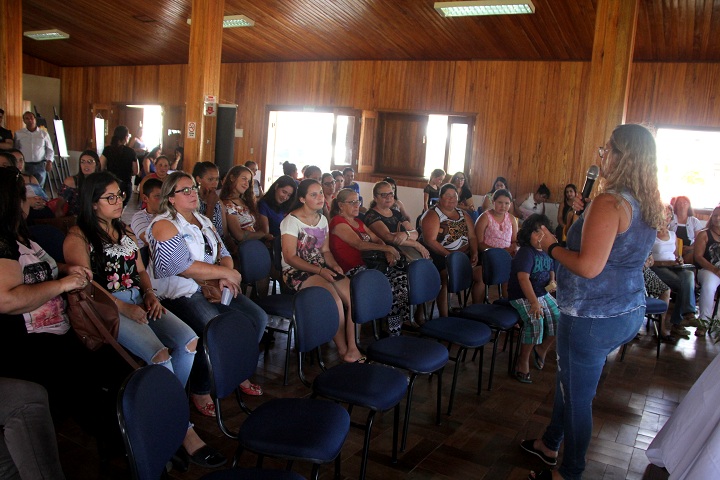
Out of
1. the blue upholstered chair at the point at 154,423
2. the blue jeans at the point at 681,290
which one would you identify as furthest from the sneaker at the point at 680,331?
the blue upholstered chair at the point at 154,423

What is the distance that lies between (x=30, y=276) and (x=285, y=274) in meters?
1.97

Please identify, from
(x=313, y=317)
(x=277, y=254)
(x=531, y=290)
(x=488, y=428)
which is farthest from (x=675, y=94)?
(x=313, y=317)

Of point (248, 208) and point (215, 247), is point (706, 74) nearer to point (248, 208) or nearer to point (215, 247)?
point (248, 208)

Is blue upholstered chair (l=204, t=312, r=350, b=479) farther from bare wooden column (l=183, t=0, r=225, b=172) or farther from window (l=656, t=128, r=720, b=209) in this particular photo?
window (l=656, t=128, r=720, b=209)

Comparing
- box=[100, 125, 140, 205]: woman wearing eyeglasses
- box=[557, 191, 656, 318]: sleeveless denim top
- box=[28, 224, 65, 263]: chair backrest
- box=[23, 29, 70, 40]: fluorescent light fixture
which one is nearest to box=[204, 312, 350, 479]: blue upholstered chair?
box=[557, 191, 656, 318]: sleeveless denim top

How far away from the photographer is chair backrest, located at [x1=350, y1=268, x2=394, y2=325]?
3098mm

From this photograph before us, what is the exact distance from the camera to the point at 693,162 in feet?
27.8

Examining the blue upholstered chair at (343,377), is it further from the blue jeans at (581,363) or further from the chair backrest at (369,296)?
the blue jeans at (581,363)

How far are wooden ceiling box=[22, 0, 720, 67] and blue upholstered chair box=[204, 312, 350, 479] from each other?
6.54m

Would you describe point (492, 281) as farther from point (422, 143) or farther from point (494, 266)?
point (422, 143)

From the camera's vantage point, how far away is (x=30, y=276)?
231 centimetres

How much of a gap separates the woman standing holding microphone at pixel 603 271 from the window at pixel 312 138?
873 cm

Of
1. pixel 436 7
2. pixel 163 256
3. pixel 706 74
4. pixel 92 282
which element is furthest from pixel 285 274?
pixel 706 74

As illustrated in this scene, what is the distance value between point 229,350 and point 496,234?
3777 mm
